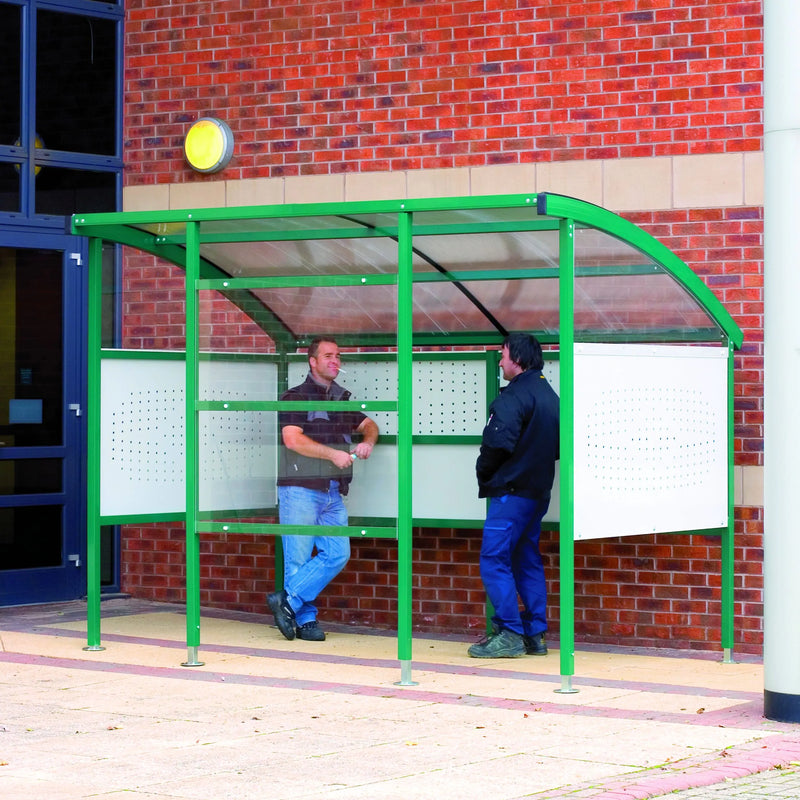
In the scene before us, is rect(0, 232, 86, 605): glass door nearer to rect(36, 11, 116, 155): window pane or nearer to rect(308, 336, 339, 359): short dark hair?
rect(36, 11, 116, 155): window pane

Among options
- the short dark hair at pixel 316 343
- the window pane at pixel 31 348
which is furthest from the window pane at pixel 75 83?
the short dark hair at pixel 316 343

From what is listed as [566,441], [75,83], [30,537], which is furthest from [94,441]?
[75,83]

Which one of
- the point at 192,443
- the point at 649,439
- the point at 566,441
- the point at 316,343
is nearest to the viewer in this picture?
the point at 566,441

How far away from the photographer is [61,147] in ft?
38.7

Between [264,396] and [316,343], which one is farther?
[264,396]

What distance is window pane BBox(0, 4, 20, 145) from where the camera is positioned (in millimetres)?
11500

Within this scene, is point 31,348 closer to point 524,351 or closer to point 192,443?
point 192,443

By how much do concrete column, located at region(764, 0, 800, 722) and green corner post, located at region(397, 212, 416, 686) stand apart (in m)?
1.90

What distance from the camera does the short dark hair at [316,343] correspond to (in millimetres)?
9423

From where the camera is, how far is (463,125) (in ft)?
35.0

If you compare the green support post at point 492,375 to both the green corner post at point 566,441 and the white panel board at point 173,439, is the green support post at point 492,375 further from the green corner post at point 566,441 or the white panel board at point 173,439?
the green corner post at point 566,441

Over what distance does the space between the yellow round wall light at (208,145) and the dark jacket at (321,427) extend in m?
2.67

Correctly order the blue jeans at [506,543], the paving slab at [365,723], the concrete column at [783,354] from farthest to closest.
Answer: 1. the blue jeans at [506,543]
2. the concrete column at [783,354]
3. the paving slab at [365,723]

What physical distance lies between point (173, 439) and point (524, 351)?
2326 millimetres
